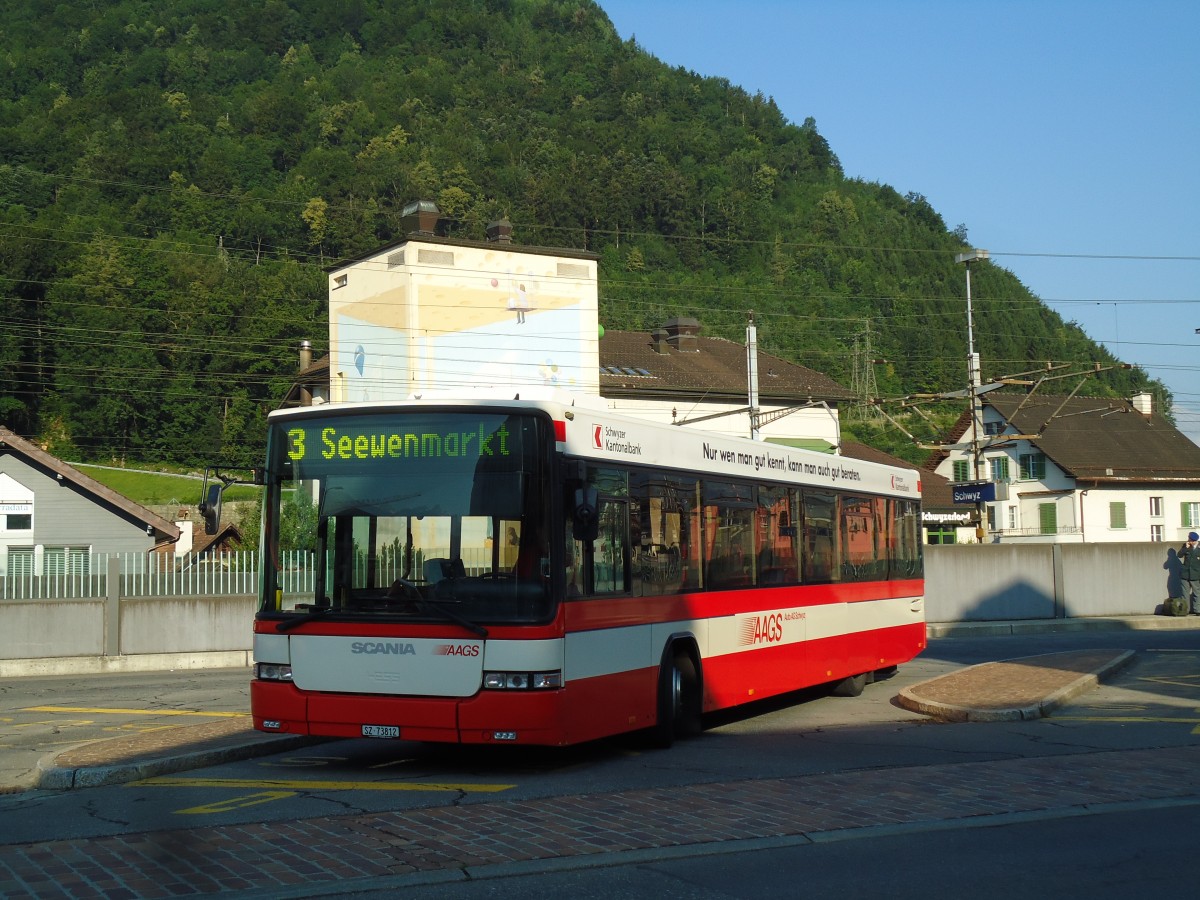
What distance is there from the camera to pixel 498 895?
6797 millimetres

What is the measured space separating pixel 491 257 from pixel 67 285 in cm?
3850

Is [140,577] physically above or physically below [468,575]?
below

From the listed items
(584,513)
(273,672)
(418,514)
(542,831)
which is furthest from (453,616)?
(542,831)

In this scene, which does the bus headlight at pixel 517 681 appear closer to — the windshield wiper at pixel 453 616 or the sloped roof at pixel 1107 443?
the windshield wiper at pixel 453 616

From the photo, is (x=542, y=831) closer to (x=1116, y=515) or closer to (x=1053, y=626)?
(x=1053, y=626)

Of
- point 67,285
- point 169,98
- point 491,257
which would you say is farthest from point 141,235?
point 491,257

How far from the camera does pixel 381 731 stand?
1038cm

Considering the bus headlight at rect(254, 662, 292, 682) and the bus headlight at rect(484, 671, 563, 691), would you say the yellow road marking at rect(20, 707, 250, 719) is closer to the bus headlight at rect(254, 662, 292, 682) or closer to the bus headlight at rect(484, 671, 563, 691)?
the bus headlight at rect(254, 662, 292, 682)

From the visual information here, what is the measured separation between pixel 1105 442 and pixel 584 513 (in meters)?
66.8

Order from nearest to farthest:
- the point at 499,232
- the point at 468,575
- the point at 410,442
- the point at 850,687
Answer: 1. the point at 468,575
2. the point at 410,442
3. the point at 850,687
4. the point at 499,232

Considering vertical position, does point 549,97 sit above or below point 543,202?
above

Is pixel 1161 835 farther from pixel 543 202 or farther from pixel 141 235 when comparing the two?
pixel 543 202

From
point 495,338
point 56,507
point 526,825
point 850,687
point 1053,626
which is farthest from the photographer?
point 495,338

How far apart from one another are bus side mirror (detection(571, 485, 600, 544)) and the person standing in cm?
2660
